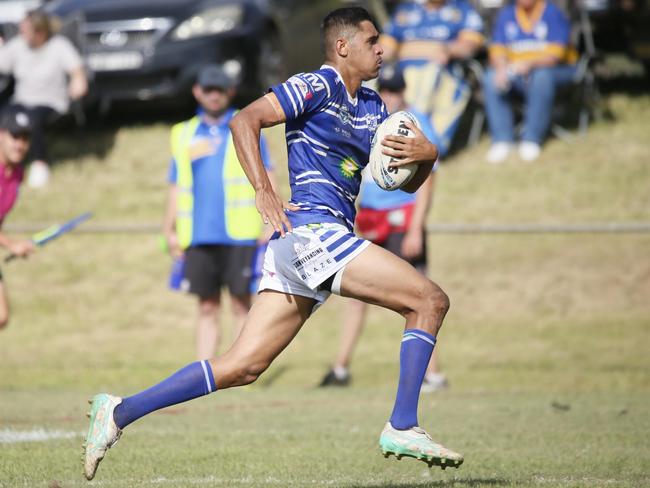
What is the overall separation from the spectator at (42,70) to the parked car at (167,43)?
0.42 m

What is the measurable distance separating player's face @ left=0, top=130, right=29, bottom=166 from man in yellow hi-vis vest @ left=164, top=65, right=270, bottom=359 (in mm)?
1574

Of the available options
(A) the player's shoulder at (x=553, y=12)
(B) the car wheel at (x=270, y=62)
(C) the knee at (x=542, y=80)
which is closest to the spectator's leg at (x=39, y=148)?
(B) the car wheel at (x=270, y=62)

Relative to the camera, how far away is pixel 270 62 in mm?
16234

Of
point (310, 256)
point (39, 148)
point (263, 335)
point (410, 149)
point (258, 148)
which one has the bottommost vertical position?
point (39, 148)

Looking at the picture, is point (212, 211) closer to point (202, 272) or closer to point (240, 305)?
point (202, 272)

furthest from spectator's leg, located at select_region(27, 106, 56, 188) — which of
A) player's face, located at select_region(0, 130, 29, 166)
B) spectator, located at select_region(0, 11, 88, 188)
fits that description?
player's face, located at select_region(0, 130, 29, 166)

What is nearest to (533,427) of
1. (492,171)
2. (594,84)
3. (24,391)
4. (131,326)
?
(24,391)

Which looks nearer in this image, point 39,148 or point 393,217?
point 393,217

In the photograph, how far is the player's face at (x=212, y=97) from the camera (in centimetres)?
1041

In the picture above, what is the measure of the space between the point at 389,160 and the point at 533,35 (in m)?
9.71

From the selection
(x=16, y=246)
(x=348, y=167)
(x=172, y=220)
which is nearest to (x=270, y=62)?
(x=172, y=220)

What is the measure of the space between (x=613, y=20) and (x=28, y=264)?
8593 millimetres

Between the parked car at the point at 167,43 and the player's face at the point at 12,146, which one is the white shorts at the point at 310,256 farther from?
the parked car at the point at 167,43

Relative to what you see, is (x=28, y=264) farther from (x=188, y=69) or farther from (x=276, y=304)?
(x=276, y=304)
